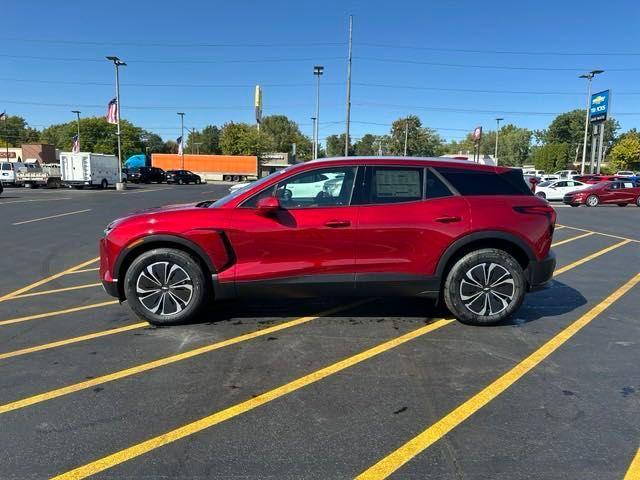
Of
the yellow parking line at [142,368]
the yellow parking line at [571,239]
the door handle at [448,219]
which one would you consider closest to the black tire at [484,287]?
the door handle at [448,219]

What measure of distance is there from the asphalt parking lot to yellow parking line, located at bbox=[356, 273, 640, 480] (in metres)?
0.01

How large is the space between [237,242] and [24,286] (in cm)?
371

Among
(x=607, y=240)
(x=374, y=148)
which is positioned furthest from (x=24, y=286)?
(x=374, y=148)

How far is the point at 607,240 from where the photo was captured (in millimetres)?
11516

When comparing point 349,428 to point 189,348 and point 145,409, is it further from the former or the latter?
point 189,348

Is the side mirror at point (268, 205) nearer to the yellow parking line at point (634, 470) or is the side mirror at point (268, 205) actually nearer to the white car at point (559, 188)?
the yellow parking line at point (634, 470)

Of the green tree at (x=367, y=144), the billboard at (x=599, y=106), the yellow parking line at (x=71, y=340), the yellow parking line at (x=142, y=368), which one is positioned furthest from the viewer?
the green tree at (x=367, y=144)

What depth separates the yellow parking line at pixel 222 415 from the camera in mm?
2631

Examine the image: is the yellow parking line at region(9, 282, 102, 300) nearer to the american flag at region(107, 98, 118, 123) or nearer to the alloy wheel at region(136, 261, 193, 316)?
the alloy wheel at region(136, 261, 193, 316)

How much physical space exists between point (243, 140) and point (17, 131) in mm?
88927

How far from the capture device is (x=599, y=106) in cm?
4459

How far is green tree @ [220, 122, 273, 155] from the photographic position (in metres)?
72.2

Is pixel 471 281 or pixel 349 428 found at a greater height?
pixel 471 281

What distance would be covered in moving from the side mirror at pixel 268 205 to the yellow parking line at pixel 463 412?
7.79ft
